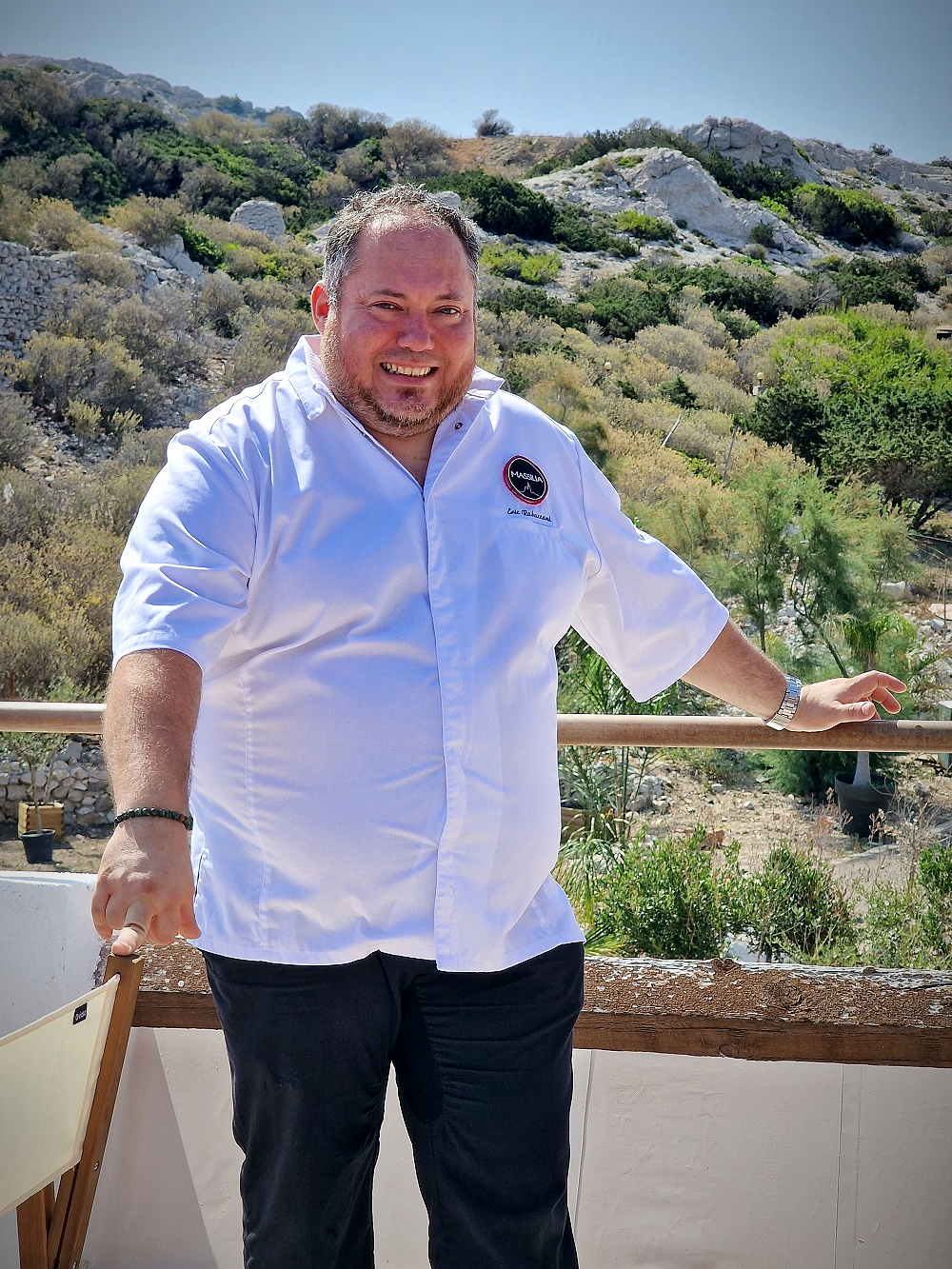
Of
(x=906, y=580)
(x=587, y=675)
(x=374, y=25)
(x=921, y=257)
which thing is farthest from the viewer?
(x=374, y=25)

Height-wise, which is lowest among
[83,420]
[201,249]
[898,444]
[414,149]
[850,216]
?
[83,420]

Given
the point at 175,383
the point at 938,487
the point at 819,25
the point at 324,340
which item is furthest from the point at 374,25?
the point at 324,340

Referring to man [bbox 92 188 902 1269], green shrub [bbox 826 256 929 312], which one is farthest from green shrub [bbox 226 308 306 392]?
green shrub [bbox 826 256 929 312]

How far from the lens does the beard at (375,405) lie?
1.22 metres

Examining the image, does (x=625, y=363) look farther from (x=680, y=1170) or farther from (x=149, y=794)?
(x=149, y=794)

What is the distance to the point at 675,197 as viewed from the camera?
3077cm

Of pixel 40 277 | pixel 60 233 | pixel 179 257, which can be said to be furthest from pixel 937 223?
pixel 40 277

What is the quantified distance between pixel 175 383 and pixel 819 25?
1224 inches

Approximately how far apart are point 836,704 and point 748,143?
1590 inches

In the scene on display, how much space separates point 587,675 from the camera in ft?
19.8

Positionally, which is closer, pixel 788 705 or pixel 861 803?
pixel 788 705

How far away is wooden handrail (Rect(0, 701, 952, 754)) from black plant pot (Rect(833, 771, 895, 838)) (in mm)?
5788

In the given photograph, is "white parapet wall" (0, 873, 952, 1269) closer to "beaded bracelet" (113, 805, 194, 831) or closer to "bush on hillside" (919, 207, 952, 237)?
"beaded bracelet" (113, 805, 194, 831)

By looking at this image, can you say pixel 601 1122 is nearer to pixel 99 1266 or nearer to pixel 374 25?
pixel 99 1266
